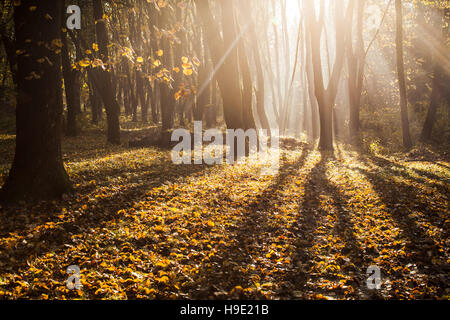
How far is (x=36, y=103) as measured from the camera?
6535mm

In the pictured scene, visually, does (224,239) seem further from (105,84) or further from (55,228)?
(105,84)

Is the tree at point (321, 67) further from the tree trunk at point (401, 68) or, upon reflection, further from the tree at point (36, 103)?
the tree at point (36, 103)

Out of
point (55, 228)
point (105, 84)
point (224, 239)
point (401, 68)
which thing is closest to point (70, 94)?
point (105, 84)

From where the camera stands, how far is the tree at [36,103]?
6.40 m

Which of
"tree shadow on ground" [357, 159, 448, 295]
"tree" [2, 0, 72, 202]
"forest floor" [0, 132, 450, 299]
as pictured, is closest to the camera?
"forest floor" [0, 132, 450, 299]

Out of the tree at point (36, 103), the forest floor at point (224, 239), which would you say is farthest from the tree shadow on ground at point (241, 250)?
the tree at point (36, 103)

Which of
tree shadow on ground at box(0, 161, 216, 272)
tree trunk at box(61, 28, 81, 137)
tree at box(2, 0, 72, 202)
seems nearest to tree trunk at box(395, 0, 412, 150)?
tree shadow on ground at box(0, 161, 216, 272)

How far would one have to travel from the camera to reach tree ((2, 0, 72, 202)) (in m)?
6.40

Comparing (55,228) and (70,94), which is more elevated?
(70,94)

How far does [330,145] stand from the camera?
706 inches

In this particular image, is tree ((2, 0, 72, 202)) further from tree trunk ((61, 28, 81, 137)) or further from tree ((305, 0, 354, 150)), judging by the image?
tree trunk ((61, 28, 81, 137))

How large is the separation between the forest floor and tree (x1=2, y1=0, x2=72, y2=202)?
547 millimetres

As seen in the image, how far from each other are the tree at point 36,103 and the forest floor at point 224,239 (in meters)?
0.55

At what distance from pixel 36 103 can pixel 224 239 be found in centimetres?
465
